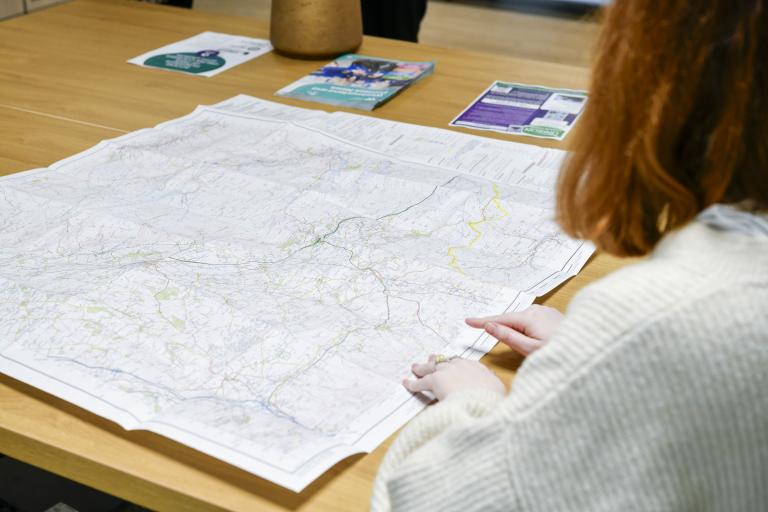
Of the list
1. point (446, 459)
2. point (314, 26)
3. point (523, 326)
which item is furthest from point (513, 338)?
point (314, 26)

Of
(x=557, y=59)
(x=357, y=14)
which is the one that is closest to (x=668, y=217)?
(x=357, y=14)

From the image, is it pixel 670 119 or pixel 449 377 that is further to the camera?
pixel 449 377

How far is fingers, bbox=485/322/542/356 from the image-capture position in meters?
Answer: 0.82

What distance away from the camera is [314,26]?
1.62 metres

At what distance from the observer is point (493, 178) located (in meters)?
1.20

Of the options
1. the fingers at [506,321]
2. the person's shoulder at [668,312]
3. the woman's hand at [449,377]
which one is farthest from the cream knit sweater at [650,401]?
the fingers at [506,321]

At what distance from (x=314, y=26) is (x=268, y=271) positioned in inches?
31.5

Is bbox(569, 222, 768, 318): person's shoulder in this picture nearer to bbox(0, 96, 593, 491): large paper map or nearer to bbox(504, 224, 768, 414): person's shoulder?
bbox(504, 224, 768, 414): person's shoulder

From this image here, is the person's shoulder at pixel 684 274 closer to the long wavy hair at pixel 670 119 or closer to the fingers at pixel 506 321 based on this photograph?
the long wavy hair at pixel 670 119

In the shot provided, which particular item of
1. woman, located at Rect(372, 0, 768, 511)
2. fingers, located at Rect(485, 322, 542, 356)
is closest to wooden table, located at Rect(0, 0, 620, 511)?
fingers, located at Rect(485, 322, 542, 356)

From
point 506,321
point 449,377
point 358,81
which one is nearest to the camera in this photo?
point 449,377

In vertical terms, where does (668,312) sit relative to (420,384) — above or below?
above

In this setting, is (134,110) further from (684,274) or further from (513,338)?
(684,274)

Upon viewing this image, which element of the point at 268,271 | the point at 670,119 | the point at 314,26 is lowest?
the point at 268,271
